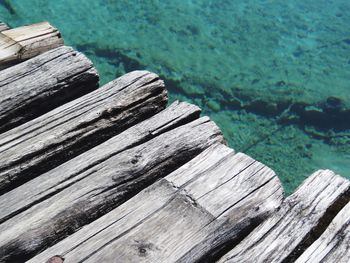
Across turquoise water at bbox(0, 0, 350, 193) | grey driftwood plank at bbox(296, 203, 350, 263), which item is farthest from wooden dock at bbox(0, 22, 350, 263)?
turquoise water at bbox(0, 0, 350, 193)

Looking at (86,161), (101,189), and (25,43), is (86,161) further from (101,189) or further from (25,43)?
(25,43)

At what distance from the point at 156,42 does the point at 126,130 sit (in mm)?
7586

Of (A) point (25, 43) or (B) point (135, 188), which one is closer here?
(B) point (135, 188)

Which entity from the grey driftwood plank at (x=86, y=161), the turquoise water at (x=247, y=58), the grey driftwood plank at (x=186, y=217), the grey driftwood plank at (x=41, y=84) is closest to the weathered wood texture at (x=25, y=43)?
the grey driftwood plank at (x=41, y=84)

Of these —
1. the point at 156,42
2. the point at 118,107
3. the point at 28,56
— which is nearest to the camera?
the point at 118,107

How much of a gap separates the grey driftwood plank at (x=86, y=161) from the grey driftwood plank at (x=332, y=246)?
2.82 feet

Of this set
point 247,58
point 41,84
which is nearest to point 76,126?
point 41,84

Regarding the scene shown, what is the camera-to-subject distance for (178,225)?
195 cm

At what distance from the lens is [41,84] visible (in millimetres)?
2682

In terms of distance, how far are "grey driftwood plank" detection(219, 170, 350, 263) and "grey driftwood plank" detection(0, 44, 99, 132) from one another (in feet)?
4.12

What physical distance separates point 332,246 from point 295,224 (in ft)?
Result: 0.51

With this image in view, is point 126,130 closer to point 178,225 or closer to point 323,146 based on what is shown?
point 178,225

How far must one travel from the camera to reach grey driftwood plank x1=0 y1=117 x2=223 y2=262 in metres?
2.02

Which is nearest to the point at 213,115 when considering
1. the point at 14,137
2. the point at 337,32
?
the point at 337,32
